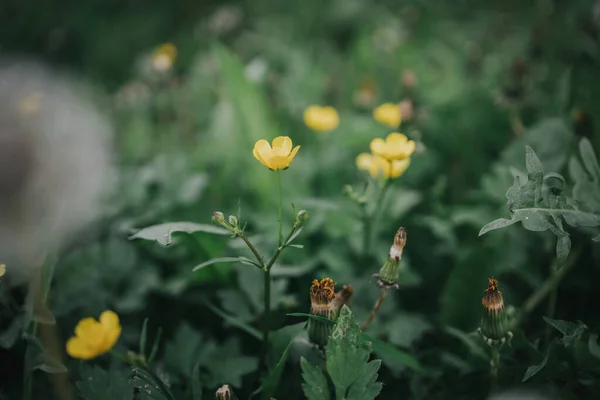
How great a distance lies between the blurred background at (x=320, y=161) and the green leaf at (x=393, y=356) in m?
0.04

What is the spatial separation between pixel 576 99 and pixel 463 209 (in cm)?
51

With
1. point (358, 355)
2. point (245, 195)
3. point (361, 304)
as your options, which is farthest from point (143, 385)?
point (245, 195)

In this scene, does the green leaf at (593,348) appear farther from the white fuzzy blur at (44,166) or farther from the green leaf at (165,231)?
the white fuzzy blur at (44,166)

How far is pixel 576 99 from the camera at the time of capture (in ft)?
5.19

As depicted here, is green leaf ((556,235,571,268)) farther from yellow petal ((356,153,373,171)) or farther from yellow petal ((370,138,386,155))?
yellow petal ((356,153,373,171))

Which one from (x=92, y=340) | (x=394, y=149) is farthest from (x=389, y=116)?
(x=92, y=340)

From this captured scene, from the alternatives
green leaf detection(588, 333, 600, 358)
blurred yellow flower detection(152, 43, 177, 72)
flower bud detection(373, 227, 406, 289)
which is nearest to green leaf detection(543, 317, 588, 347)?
green leaf detection(588, 333, 600, 358)

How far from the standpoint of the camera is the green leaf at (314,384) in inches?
36.2

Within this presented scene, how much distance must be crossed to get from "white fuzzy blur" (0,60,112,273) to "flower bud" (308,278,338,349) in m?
0.67

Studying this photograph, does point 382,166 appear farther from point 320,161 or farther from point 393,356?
point 393,356

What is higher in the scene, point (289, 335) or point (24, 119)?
point (24, 119)

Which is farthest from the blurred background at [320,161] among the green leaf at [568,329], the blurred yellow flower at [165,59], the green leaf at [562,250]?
the green leaf at [562,250]

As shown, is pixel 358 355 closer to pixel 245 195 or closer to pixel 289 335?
pixel 289 335

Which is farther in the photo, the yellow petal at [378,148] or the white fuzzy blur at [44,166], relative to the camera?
the white fuzzy blur at [44,166]
